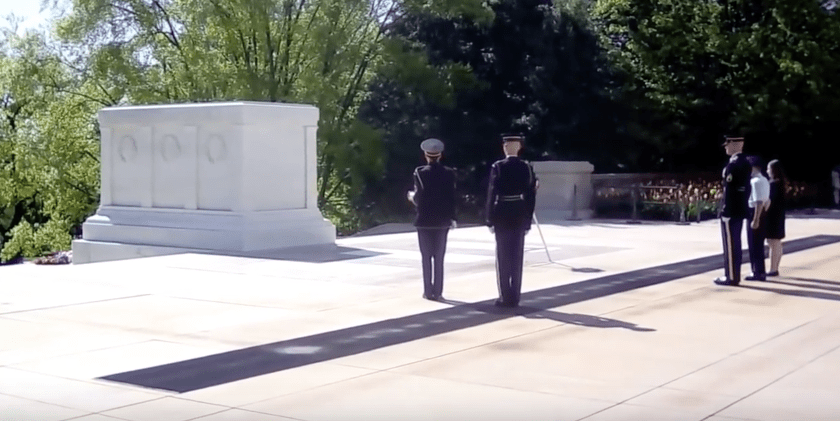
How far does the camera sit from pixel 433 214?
11.3m

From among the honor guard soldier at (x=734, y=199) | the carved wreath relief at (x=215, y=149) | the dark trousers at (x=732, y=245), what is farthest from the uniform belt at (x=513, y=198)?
the carved wreath relief at (x=215, y=149)

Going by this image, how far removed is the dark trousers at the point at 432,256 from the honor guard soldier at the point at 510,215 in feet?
2.48

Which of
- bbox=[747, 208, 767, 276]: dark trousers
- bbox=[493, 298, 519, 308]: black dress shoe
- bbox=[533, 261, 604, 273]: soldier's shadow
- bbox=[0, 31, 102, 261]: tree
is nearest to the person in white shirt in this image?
bbox=[747, 208, 767, 276]: dark trousers

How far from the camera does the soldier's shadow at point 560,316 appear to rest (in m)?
9.83

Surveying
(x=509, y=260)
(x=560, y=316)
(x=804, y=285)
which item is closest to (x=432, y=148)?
(x=509, y=260)

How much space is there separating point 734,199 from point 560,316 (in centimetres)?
335

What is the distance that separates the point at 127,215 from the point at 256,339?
1005cm

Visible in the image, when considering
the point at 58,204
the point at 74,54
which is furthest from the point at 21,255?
the point at 74,54

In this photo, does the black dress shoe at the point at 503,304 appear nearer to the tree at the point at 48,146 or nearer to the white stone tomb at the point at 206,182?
the white stone tomb at the point at 206,182

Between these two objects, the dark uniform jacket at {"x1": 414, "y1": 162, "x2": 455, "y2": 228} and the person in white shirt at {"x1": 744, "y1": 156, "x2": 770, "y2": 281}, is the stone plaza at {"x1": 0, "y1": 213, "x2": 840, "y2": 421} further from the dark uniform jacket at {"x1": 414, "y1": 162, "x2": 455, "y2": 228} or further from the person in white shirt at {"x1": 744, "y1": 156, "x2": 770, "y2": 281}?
the dark uniform jacket at {"x1": 414, "y1": 162, "x2": 455, "y2": 228}

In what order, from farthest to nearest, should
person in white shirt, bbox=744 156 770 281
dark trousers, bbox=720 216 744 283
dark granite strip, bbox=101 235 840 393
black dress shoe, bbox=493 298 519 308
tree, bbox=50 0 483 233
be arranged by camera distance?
tree, bbox=50 0 483 233 < person in white shirt, bbox=744 156 770 281 < dark trousers, bbox=720 216 744 283 < black dress shoe, bbox=493 298 519 308 < dark granite strip, bbox=101 235 840 393

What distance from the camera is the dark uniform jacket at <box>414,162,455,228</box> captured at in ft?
37.2

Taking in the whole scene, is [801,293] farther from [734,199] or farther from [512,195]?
[512,195]

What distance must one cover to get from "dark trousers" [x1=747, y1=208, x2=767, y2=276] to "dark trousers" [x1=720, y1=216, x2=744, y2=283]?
1.55 feet
